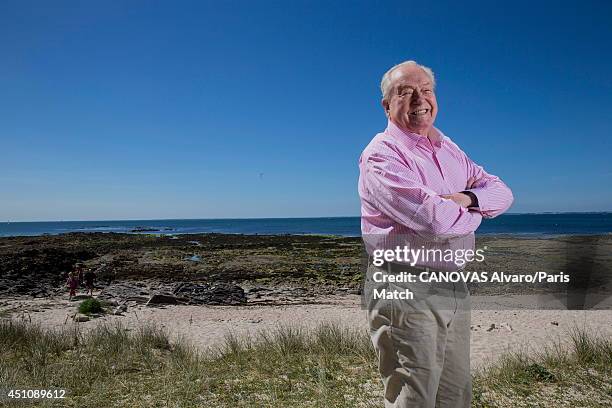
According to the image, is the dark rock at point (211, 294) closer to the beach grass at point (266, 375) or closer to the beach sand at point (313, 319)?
the beach sand at point (313, 319)

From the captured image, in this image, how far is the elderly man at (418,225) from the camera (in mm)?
1289

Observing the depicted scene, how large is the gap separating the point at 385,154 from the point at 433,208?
230 millimetres

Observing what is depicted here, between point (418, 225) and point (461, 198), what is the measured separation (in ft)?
0.90

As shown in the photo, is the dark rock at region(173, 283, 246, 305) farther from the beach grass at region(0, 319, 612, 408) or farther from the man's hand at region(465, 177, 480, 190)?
the man's hand at region(465, 177, 480, 190)

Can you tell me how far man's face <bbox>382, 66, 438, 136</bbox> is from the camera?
1.48m

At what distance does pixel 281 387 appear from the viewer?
4.39 meters

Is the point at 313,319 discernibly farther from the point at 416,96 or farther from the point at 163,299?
the point at 416,96

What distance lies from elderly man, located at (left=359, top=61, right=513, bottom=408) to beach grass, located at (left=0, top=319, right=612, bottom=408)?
272 centimetres

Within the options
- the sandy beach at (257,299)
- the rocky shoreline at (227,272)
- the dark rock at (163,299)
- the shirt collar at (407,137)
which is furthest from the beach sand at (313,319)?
the shirt collar at (407,137)

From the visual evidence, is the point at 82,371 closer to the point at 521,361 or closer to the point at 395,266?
the point at 395,266

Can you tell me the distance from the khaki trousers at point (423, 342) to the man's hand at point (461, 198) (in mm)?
276

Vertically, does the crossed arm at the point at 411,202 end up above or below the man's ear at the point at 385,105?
below

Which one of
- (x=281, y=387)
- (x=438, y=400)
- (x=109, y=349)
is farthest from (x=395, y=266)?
(x=109, y=349)

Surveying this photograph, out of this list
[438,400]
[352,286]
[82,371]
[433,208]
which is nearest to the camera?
[433,208]
